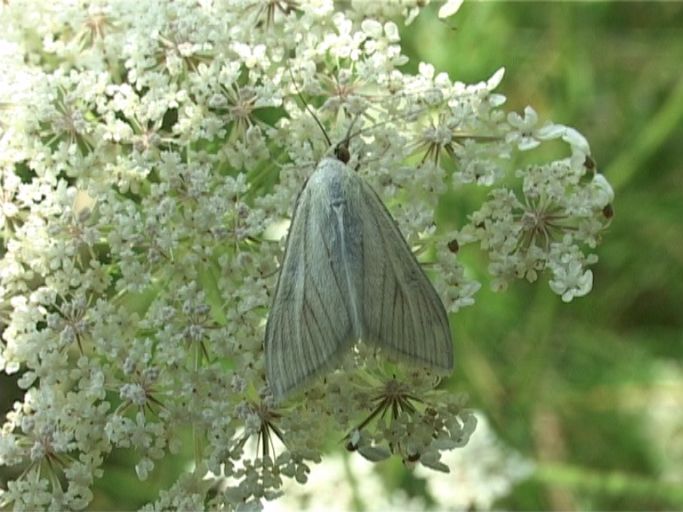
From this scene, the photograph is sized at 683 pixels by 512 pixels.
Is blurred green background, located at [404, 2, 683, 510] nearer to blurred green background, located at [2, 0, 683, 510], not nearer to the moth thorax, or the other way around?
blurred green background, located at [2, 0, 683, 510]

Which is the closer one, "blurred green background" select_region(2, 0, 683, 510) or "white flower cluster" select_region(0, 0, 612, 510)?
"white flower cluster" select_region(0, 0, 612, 510)

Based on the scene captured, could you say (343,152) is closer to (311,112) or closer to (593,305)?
(311,112)

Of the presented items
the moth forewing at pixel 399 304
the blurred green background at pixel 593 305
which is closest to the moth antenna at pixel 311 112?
the moth forewing at pixel 399 304

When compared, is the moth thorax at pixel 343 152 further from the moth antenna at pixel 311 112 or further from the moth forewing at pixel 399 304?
the moth forewing at pixel 399 304

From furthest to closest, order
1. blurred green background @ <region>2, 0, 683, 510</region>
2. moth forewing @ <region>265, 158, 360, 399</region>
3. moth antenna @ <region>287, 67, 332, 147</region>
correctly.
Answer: blurred green background @ <region>2, 0, 683, 510</region>
moth antenna @ <region>287, 67, 332, 147</region>
moth forewing @ <region>265, 158, 360, 399</region>

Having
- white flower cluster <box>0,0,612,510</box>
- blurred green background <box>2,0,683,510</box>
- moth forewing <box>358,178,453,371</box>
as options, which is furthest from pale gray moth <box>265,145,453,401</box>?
blurred green background <box>2,0,683,510</box>

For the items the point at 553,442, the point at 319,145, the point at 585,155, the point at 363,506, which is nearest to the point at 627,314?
the point at 553,442

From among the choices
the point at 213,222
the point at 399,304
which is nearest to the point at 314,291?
the point at 399,304

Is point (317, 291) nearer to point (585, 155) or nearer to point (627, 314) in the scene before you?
point (585, 155)
